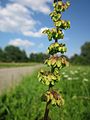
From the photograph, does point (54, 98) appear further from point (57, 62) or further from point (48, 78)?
point (57, 62)

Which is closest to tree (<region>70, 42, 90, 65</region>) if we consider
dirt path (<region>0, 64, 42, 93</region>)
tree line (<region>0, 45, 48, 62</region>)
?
tree line (<region>0, 45, 48, 62</region>)

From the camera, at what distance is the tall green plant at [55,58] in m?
3.15

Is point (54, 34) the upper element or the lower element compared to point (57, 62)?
upper

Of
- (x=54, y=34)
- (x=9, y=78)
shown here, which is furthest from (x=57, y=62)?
(x=9, y=78)

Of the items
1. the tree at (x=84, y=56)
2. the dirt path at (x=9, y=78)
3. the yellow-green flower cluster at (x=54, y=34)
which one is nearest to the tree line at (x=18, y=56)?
the tree at (x=84, y=56)

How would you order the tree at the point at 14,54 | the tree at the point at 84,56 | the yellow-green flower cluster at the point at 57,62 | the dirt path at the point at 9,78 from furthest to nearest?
the tree at the point at 14,54 < the tree at the point at 84,56 < the dirt path at the point at 9,78 < the yellow-green flower cluster at the point at 57,62

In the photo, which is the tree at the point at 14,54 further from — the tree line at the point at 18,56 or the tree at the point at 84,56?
the tree at the point at 84,56

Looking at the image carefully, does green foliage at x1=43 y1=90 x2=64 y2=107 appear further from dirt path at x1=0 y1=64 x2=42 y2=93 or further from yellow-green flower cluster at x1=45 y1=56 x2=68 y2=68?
dirt path at x1=0 y1=64 x2=42 y2=93

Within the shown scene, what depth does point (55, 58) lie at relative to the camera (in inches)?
126

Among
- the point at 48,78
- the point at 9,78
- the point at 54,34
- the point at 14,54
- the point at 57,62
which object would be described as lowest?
the point at 9,78

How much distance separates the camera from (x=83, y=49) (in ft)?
465

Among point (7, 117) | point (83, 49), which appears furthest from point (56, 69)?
point (83, 49)

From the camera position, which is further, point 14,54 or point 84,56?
point 14,54

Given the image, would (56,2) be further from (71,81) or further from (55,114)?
(71,81)
